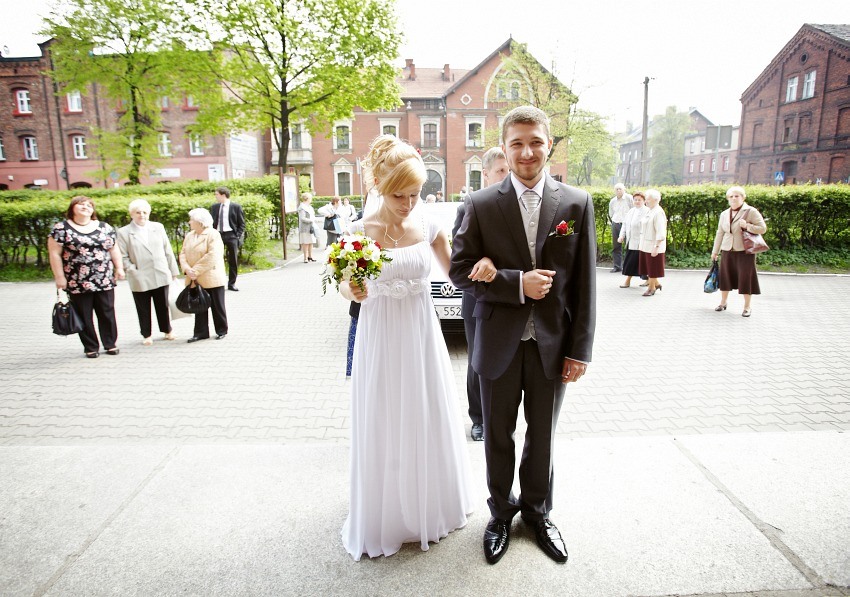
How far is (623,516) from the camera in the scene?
320 centimetres

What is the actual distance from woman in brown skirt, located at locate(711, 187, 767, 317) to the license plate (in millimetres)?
4940

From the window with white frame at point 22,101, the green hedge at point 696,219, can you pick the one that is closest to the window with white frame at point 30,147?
the window with white frame at point 22,101

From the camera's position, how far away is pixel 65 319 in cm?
657

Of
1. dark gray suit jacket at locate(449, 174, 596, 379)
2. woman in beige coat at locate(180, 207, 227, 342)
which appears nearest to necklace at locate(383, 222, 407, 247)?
dark gray suit jacket at locate(449, 174, 596, 379)

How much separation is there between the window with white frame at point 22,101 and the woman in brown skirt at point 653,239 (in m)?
46.8

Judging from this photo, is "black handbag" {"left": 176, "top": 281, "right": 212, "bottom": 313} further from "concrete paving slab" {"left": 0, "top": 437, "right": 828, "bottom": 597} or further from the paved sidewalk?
"concrete paving slab" {"left": 0, "top": 437, "right": 828, "bottom": 597}

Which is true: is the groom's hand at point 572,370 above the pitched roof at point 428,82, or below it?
below

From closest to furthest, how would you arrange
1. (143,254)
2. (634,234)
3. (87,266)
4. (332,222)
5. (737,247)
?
(87,266)
(143,254)
(737,247)
(634,234)
(332,222)

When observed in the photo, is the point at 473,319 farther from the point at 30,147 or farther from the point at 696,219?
the point at 30,147

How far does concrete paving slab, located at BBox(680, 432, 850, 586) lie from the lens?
288 cm

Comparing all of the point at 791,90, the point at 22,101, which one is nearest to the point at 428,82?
the point at 791,90

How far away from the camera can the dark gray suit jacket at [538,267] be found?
2.63 meters

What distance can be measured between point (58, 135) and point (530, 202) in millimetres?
47843

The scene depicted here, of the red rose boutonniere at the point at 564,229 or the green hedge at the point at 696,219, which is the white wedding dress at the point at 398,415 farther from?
the green hedge at the point at 696,219
